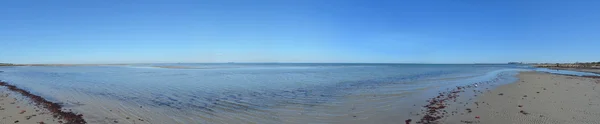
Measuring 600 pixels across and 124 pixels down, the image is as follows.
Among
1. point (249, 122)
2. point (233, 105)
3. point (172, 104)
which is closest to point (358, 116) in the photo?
point (249, 122)

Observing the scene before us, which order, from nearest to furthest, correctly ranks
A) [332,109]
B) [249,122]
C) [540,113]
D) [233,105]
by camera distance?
[249,122], [540,113], [332,109], [233,105]

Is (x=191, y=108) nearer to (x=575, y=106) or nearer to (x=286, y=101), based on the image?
(x=286, y=101)

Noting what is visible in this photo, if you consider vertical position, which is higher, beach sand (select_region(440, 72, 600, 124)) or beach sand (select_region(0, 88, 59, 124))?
beach sand (select_region(440, 72, 600, 124))

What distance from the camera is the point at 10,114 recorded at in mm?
9555

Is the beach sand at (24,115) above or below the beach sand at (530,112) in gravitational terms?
below

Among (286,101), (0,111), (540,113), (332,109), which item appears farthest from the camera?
(286,101)

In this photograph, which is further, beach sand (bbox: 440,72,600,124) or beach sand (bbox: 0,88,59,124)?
beach sand (bbox: 0,88,59,124)

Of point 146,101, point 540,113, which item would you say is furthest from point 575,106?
point 146,101

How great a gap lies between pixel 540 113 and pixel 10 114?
17162 mm

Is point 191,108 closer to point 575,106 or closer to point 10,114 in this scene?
point 10,114

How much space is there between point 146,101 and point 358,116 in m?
9.40

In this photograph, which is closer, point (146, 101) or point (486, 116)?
point (486, 116)

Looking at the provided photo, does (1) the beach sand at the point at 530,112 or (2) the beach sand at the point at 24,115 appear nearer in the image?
(1) the beach sand at the point at 530,112

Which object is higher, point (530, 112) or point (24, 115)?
point (530, 112)
